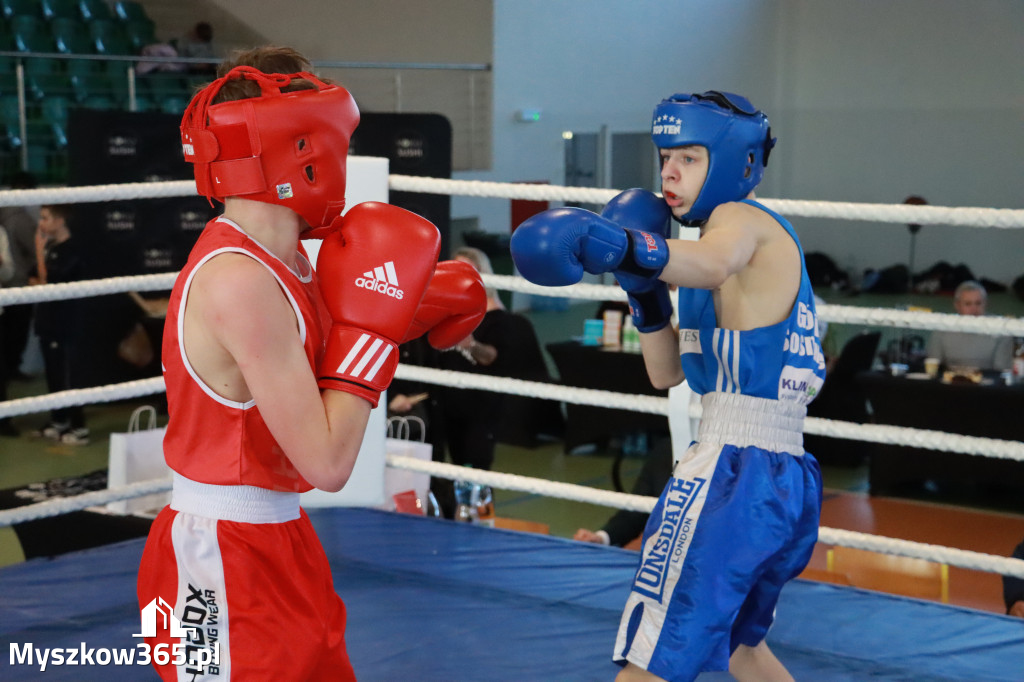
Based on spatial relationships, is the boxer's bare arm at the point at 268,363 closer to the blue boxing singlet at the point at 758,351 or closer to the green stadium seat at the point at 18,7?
the blue boxing singlet at the point at 758,351

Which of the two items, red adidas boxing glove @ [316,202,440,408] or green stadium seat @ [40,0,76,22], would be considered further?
green stadium seat @ [40,0,76,22]

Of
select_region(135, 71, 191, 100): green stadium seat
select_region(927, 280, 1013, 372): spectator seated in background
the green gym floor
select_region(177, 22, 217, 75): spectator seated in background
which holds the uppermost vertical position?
select_region(177, 22, 217, 75): spectator seated in background

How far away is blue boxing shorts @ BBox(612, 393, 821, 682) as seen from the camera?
1.52 m

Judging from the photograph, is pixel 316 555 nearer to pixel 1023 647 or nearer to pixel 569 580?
pixel 569 580

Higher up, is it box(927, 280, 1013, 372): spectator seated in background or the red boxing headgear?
the red boxing headgear

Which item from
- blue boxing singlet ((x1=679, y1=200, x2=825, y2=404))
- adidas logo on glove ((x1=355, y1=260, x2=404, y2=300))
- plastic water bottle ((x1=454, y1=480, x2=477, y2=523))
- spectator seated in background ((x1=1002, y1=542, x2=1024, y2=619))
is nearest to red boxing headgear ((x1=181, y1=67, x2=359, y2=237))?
adidas logo on glove ((x1=355, y1=260, x2=404, y2=300))

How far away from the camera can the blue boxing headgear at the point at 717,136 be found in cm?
159

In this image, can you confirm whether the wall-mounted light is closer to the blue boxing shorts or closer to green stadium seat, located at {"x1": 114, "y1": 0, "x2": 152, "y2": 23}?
green stadium seat, located at {"x1": 114, "y1": 0, "x2": 152, "y2": 23}

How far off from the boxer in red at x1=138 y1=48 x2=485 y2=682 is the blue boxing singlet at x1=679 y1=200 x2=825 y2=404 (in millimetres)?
494

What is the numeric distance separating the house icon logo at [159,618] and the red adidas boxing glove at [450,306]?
1.59 ft

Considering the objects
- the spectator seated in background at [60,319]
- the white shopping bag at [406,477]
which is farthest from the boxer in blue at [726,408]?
the spectator seated in background at [60,319]

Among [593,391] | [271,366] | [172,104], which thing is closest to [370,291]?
[271,366]

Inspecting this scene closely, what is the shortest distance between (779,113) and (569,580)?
42.0 feet

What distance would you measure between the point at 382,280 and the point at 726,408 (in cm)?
62
